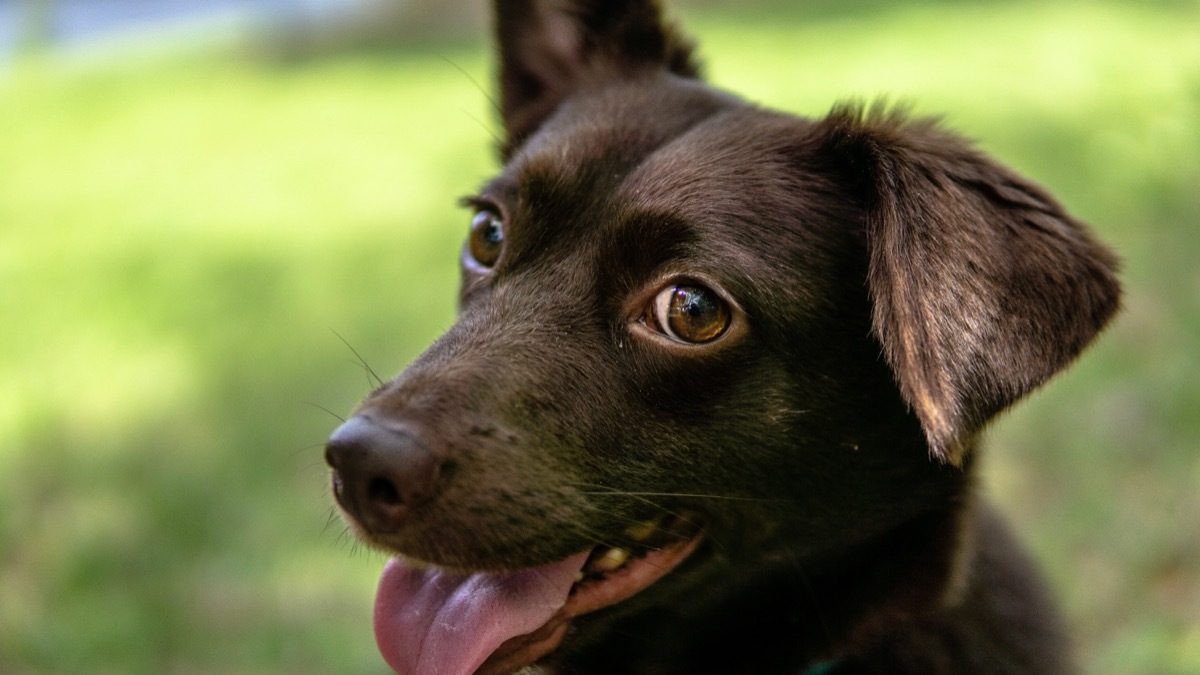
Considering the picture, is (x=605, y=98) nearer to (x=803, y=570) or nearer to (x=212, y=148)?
(x=803, y=570)

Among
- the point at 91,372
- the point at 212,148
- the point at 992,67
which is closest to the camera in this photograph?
the point at 91,372

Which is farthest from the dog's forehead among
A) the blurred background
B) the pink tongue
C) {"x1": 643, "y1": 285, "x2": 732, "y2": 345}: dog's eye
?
the blurred background

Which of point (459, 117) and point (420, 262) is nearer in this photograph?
point (420, 262)

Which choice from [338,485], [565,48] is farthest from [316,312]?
[338,485]

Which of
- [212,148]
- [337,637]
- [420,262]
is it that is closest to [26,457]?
[337,637]

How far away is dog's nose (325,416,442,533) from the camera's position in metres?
2.27

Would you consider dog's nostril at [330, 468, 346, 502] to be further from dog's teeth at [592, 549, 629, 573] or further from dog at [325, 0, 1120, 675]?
dog's teeth at [592, 549, 629, 573]

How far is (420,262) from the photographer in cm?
730

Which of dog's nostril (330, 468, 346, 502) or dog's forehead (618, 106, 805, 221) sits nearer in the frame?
dog's nostril (330, 468, 346, 502)

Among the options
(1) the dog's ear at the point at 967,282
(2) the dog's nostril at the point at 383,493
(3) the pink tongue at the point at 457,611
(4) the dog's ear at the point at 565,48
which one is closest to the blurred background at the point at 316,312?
(4) the dog's ear at the point at 565,48

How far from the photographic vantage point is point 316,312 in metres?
6.79

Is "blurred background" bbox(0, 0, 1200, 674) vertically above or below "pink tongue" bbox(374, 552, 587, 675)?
below

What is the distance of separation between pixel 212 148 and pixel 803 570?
863cm

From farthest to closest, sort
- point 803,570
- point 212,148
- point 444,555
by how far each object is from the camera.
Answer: point 212,148
point 803,570
point 444,555
